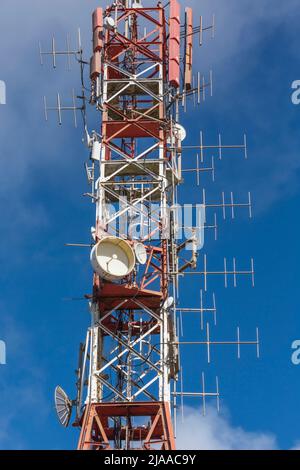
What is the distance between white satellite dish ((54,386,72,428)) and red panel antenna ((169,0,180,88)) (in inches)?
630

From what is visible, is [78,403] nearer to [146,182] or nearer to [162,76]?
[146,182]

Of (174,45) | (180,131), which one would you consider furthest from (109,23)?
(180,131)

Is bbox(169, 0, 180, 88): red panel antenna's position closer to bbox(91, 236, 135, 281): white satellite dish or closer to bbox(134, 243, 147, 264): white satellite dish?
bbox(134, 243, 147, 264): white satellite dish

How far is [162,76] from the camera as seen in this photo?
56.9 meters

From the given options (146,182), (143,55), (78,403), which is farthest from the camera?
(143,55)

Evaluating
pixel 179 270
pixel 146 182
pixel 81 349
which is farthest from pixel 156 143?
pixel 81 349

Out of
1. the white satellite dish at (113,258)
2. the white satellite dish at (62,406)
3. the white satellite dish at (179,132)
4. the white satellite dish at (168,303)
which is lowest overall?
the white satellite dish at (62,406)

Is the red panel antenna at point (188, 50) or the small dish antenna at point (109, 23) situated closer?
the small dish antenna at point (109, 23)

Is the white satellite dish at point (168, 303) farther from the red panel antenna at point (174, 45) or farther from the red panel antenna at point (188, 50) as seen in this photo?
the red panel antenna at point (188, 50)

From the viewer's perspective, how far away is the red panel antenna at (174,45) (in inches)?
2197

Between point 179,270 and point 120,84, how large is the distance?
10308 millimetres

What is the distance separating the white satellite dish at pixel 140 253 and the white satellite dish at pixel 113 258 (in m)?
1.05

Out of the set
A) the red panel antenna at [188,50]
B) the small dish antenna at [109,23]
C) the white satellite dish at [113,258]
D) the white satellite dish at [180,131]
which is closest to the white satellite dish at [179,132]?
the white satellite dish at [180,131]

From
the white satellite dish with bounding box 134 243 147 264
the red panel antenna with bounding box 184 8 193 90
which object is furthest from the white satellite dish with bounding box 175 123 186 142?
the white satellite dish with bounding box 134 243 147 264
